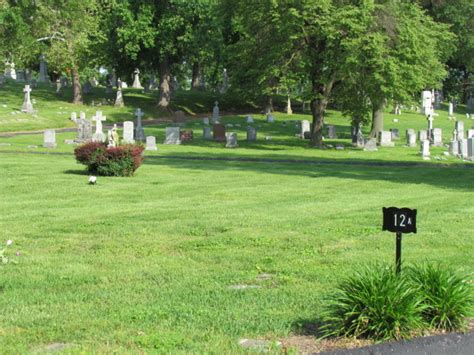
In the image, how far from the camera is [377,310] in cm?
641

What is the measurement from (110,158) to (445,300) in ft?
54.2

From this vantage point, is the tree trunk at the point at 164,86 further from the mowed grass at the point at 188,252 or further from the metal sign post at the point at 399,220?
the metal sign post at the point at 399,220

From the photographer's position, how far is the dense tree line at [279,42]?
37500 millimetres

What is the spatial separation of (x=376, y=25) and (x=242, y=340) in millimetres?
34146

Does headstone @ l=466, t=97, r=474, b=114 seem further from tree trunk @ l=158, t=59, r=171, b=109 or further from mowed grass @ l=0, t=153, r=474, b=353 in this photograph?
mowed grass @ l=0, t=153, r=474, b=353

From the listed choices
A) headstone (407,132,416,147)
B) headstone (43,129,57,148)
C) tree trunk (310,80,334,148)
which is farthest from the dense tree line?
headstone (43,129,57,148)

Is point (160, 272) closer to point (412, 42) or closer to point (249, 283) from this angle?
point (249, 283)

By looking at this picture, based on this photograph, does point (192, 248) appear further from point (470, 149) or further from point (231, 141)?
point (231, 141)

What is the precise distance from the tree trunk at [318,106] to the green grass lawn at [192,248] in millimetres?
15843

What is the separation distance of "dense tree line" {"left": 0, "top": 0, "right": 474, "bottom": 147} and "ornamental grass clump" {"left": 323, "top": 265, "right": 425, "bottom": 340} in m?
30.6

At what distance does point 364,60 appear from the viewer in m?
37.4

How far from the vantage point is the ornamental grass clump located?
6.38 metres

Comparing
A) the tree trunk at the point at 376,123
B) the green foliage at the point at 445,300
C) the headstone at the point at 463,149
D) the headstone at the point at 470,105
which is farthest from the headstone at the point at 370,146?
the headstone at the point at 470,105

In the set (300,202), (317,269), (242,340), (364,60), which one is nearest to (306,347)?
(242,340)
